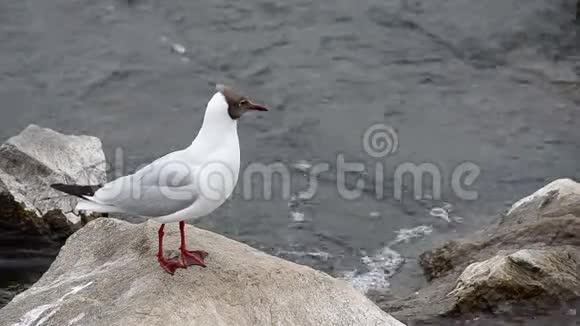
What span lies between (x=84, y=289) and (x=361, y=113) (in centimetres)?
673

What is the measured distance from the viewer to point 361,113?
13.3 metres

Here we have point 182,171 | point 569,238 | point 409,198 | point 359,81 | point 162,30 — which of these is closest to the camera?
point 182,171

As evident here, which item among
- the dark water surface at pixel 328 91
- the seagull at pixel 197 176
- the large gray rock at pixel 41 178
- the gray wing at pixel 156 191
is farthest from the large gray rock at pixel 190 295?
the dark water surface at pixel 328 91

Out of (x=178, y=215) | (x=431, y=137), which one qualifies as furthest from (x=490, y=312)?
(x=431, y=137)

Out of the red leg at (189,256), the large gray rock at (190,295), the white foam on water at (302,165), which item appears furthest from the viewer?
the white foam on water at (302,165)

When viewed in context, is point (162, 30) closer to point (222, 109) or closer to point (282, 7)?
point (282, 7)

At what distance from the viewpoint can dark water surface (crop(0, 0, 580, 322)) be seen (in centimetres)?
1158

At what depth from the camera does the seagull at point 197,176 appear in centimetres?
691

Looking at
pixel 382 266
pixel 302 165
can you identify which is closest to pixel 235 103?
pixel 382 266

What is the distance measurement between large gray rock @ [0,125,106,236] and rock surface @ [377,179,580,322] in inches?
129

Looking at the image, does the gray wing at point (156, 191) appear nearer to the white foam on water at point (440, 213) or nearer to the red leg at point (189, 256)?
the red leg at point (189, 256)

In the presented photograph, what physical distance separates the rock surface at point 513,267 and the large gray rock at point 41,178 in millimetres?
3267

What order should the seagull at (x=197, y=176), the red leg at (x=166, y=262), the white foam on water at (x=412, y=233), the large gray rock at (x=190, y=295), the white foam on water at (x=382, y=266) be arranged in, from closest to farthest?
the large gray rock at (x=190, y=295) → the seagull at (x=197, y=176) → the red leg at (x=166, y=262) → the white foam on water at (x=382, y=266) → the white foam on water at (x=412, y=233)

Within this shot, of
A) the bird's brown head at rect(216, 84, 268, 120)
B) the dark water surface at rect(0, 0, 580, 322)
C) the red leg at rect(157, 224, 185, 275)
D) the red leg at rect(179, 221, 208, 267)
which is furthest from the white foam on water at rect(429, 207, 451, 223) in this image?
the bird's brown head at rect(216, 84, 268, 120)
